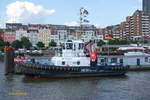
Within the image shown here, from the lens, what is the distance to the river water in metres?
34.2

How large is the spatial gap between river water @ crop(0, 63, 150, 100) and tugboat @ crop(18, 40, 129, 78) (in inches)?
61.1

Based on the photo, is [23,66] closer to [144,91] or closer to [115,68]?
[115,68]

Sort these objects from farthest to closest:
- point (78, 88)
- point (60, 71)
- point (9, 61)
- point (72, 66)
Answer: point (9, 61)
point (72, 66)
point (60, 71)
point (78, 88)

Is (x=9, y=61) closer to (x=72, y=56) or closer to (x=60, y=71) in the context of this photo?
(x=60, y=71)

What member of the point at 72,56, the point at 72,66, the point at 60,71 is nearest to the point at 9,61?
the point at 60,71

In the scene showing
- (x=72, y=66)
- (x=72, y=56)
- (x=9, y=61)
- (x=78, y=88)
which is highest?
(x=72, y=56)

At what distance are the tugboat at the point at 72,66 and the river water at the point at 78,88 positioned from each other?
5.09 feet

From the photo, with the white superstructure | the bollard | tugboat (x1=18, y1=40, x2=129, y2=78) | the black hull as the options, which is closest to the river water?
the black hull

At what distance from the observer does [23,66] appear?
49500mm

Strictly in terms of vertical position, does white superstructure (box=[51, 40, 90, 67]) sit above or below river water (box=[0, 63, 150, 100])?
above

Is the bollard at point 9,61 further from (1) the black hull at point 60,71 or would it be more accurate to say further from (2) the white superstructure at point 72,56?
(2) the white superstructure at point 72,56

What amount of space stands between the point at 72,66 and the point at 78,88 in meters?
10.3

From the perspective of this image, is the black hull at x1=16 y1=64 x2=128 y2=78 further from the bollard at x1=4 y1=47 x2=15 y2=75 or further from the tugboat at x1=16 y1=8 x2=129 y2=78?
the bollard at x1=4 y1=47 x2=15 y2=75

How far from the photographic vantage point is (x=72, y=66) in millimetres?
49844
